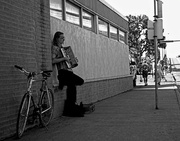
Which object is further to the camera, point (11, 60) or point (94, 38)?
point (94, 38)

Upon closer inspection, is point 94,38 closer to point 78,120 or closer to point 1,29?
point 78,120

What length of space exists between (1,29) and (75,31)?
16.7 ft

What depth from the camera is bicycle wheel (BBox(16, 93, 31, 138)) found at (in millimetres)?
6358

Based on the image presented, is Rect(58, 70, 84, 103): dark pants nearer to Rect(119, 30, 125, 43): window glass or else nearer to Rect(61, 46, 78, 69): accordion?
Rect(61, 46, 78, 69): accordion

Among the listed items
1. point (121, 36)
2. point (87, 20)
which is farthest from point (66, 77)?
point (121, 36)

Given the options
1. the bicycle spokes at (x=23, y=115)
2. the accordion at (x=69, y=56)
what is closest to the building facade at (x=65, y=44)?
the bicycle spokes at (x=23, y=115)

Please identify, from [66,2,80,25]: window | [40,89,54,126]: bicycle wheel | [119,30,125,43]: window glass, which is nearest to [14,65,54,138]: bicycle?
[40,89,54,126]: bicycle wheel

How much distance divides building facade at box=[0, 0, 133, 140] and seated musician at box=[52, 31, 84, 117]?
18 cm

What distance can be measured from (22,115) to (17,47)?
1379mm

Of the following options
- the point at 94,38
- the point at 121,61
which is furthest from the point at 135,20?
the point at 94,38

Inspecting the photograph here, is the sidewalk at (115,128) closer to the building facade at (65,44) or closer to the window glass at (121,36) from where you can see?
the building facade at (65,44)

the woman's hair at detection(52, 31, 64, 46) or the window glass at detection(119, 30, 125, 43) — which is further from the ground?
the window glass at detection(119, 30, 125, 43)

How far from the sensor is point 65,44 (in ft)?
34.3

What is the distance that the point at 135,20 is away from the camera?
77.6 metres
